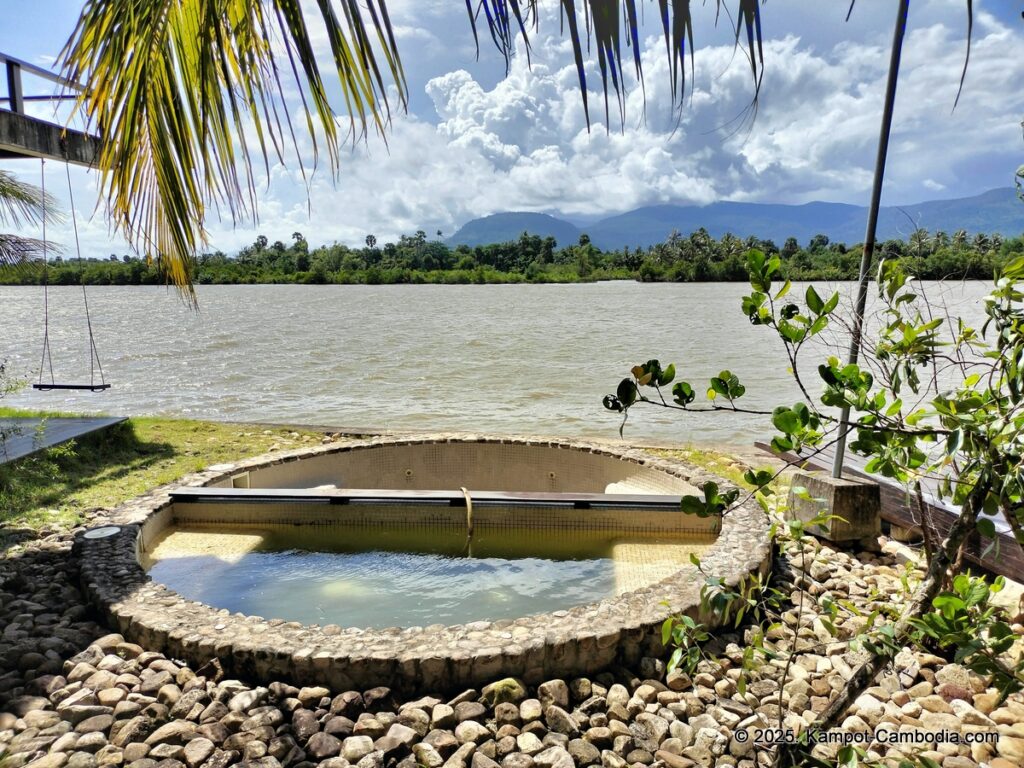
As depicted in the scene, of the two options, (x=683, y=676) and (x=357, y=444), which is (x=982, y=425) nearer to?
(x=683, y=676)

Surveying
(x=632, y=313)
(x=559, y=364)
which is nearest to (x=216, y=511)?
(x=559, y=364)

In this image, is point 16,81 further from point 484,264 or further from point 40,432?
point 484,264

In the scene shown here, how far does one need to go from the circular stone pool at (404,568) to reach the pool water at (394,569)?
0.01 m

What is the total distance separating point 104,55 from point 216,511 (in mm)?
3757

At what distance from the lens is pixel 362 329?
24.6 m

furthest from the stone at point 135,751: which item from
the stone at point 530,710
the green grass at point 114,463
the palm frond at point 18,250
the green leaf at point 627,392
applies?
the palm frond at point 18,250

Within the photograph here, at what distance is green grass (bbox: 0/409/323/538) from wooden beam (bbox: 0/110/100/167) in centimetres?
228

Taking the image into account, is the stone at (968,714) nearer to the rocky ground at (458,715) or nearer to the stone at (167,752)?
the rocky ground at (458,715)

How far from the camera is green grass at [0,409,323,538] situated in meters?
4.78

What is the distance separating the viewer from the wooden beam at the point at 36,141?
3965 mm

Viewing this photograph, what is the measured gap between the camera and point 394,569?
4191 millimetres

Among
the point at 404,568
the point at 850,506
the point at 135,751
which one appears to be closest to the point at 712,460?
the point at 850,506

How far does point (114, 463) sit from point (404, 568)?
3460 mm

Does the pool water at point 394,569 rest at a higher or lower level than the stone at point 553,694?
lower
